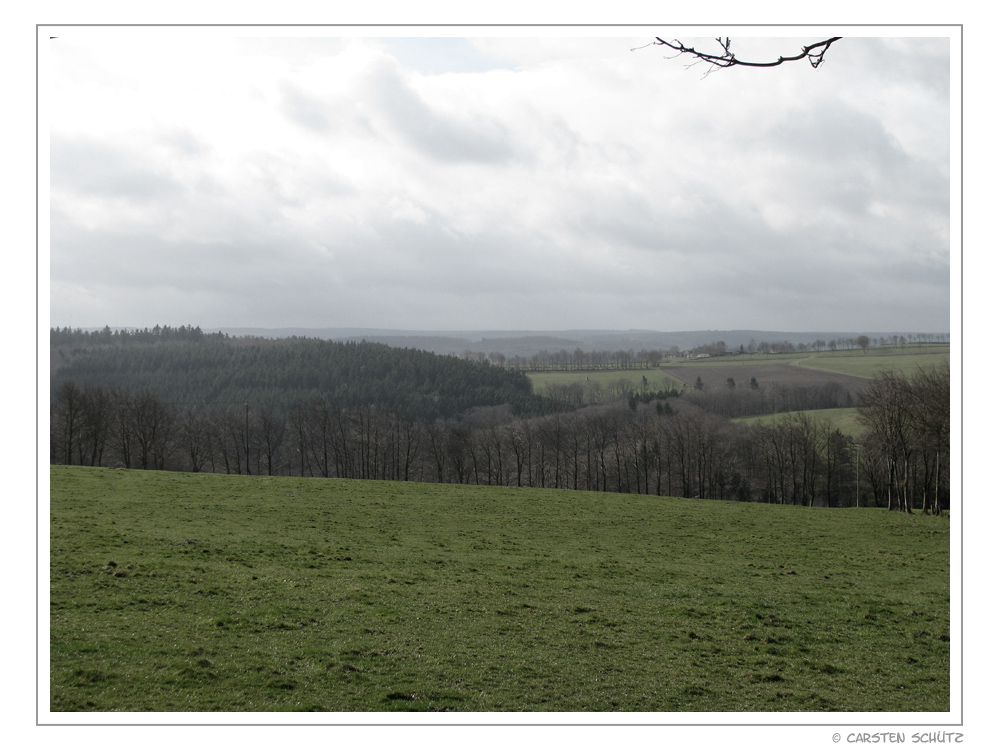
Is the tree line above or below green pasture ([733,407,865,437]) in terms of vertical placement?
below

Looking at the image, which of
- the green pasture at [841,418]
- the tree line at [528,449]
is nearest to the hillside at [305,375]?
the tree line at [528,449]

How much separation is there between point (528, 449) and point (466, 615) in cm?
5335

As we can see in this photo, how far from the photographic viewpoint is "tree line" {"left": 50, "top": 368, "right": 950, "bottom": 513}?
53906 mm

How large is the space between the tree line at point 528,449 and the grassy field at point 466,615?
2815 cm

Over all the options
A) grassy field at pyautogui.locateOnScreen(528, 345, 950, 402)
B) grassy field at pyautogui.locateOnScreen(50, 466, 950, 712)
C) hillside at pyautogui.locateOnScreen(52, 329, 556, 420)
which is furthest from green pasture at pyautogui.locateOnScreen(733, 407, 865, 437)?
hillside at pyautogui.locateOnScreen(52, 329, 556, 420)

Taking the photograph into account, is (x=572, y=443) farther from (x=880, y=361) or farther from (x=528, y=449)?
(x=880, y=361)

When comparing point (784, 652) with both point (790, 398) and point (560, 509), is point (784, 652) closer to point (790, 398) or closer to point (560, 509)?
point (560, 509)

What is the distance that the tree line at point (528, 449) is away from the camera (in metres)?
53.9

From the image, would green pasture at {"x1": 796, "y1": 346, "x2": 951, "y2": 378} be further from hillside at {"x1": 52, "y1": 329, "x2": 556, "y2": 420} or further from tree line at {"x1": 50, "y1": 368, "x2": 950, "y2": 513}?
hillside at {"x1": 52, "y1": 329, "x2": 556, "y2": 420}

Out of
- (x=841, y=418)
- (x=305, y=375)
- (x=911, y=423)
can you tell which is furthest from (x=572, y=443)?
(x=305, y=375)

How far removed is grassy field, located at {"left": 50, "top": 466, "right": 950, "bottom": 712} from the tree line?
2815cm

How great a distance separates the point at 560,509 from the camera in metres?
31.2
